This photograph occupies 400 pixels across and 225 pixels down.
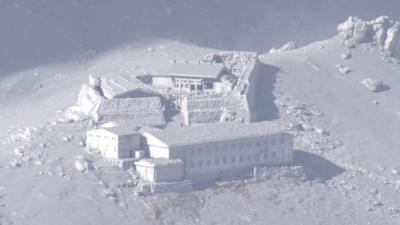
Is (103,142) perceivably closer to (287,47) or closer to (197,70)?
(197,70)

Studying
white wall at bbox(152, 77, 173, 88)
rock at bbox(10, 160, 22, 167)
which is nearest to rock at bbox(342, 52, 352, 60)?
white wall at bbox(152, 77, 173, 88)

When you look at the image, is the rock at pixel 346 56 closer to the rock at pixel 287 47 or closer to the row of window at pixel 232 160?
the rock at pixel 287 47

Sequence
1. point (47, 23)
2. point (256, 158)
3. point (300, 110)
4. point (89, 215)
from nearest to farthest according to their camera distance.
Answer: point (89, 215) < point (256, 158) < point (300, 110) < point (47, 23)

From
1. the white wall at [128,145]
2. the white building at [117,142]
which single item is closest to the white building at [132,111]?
the white building at [117,142]

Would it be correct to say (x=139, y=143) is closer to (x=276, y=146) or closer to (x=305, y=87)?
(x=276, y=146)

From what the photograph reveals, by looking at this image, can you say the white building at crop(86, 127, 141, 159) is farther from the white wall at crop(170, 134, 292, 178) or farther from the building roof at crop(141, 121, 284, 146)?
the white wall at crop(170, 134, 292, 178)

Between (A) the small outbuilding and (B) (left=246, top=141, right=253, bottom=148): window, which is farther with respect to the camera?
(B) (left=246, top=141, right=253, bottom=148): window

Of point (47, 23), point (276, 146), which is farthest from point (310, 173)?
point (47, 23)
